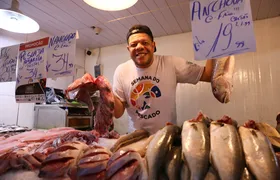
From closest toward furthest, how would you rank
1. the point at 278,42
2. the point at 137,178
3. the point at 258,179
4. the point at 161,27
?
1. the point at 258,179
2. the point at 137,178
3. the point at 278,42
4. the point at 161,27

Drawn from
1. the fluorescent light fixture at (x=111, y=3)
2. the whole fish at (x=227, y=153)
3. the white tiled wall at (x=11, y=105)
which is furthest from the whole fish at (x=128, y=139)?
the white tiled wall at (x=11, y=105)

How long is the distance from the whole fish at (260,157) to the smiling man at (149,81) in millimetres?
1138

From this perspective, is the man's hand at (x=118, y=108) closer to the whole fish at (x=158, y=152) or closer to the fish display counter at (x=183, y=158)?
the fish display counter at (x=183, y=158)

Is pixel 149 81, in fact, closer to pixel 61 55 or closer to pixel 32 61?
pixel 61 55

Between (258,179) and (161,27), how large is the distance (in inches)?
149

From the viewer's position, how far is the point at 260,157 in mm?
530

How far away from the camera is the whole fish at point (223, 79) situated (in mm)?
1124

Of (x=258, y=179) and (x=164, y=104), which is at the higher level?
(x=164, y=104)

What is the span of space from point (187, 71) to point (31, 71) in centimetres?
147

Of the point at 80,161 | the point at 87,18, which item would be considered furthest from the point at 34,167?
the point at 87,18

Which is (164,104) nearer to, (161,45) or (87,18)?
(87,18)

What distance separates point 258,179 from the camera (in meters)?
0.51

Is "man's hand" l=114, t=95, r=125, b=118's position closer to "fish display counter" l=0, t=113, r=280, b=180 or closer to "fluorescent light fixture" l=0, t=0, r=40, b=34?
"fish display counter" l=0, t=113, r=280, b=180

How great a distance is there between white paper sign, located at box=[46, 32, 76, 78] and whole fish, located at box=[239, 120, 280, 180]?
1.16 metres
